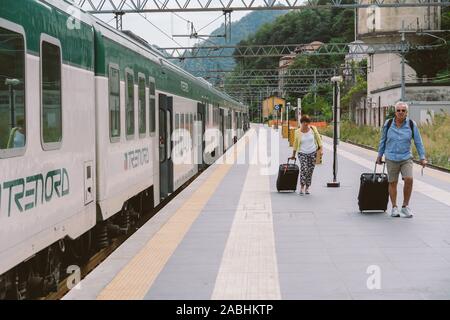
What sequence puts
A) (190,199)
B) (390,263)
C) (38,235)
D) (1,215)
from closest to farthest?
(1,215) < (38,235) < (390,263) < (190,199)

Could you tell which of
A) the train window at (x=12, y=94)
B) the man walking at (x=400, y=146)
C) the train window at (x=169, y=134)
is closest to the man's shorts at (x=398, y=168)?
the man walking at (x=400, y=146)

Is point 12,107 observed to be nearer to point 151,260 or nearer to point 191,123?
point 151,260

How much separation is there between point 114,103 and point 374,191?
4.32 m

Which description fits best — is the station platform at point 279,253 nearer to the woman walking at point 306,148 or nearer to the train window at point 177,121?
the woman walking at point 306,148

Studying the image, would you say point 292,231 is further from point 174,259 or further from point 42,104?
point 42,104

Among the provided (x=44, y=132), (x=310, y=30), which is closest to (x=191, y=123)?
(x=44, y=132)

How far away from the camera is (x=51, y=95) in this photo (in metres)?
6.44

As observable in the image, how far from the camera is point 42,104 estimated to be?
616 cm

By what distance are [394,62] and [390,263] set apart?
193 ft

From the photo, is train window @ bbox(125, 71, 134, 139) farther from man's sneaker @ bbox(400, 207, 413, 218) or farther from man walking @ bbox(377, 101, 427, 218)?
man's sneaker @ bbox(400, 207, 413, 218)

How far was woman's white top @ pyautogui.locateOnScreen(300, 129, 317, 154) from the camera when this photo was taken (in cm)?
1388

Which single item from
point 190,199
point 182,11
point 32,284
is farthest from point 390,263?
point 182,11

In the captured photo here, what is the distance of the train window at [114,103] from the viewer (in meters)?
8.74

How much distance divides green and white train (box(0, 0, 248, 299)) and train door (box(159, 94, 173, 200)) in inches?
37.2
